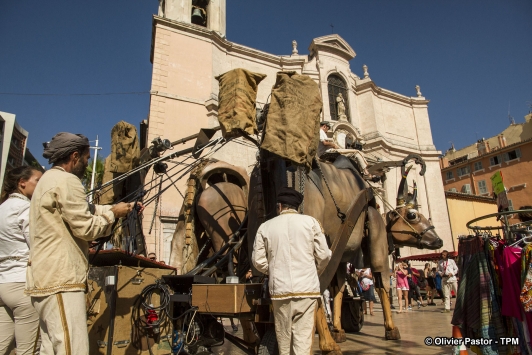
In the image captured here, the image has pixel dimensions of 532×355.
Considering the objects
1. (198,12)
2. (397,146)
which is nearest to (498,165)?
(397,146)

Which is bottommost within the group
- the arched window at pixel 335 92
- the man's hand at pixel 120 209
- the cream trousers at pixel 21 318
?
the cream trousers at pixel 21 318

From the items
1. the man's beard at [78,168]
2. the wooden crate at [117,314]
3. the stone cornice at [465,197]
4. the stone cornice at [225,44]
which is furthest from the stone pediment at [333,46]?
the man's beard at [78,168]

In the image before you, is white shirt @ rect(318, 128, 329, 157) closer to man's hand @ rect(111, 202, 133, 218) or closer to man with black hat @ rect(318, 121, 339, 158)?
man with black hat @ rect(318, 121, 339, 158)

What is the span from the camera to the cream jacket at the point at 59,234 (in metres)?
2.23

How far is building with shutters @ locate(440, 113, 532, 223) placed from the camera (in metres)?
31.3

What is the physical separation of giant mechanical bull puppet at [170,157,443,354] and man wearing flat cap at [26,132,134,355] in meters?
1.96

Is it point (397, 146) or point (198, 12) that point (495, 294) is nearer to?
point (198, 12)

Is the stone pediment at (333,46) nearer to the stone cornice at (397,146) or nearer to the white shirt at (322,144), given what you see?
the stone cornice at (397,146)

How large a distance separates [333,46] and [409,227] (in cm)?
2181

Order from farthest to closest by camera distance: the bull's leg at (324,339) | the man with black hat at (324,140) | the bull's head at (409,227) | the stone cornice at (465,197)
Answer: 1. the stone cornice at (465,197)
2. the bull's head at (409,227)
3. the man with black hat at (324,140)
4. the bull's leg at (324,339)

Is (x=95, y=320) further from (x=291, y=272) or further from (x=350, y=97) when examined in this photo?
(x=350, y=97)

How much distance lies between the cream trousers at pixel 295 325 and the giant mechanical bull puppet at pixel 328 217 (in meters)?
1.07

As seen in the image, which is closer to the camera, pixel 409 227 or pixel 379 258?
pixel 379 258

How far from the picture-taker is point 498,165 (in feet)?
111
